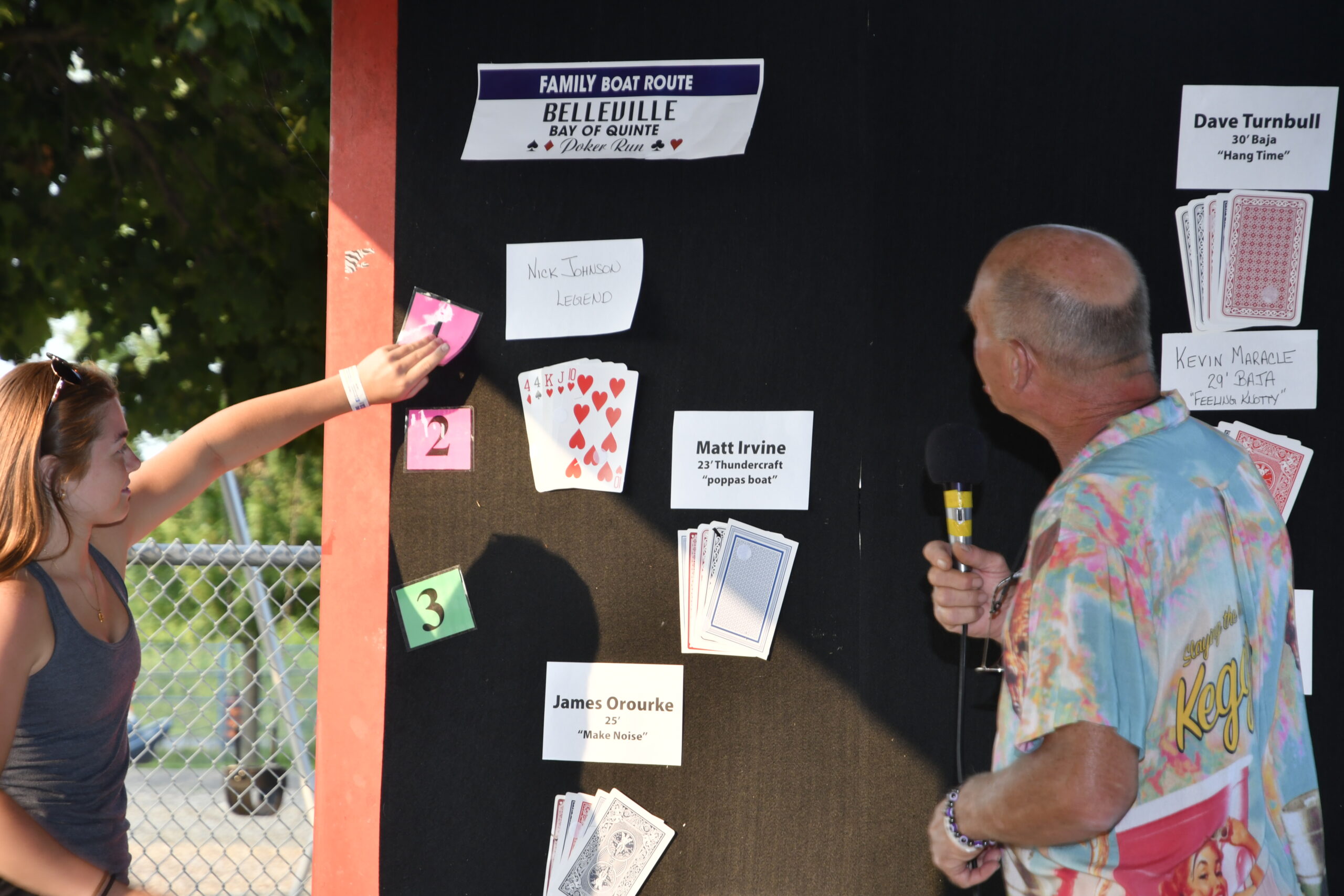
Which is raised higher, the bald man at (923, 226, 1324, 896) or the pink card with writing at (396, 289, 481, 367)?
the pink card with writing at (396, 289, 481, 367)

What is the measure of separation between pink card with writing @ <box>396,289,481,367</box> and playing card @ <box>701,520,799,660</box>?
816 millimetres

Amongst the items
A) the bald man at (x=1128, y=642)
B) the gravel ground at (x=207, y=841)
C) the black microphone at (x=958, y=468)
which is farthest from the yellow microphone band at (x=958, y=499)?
the gravel ground at (x=207, y=841)

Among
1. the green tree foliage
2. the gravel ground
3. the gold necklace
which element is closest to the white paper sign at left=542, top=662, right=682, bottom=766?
the gold necklace

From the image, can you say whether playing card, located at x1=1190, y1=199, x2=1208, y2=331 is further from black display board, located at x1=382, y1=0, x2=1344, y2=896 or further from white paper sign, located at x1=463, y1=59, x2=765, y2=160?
white paper sign, located at x1=463, y1=59, x2=765, y2=160

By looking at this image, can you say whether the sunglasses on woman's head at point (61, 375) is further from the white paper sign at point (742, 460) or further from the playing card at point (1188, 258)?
the playing card at point (1188, 258)

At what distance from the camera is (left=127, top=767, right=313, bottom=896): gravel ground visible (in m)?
4.95

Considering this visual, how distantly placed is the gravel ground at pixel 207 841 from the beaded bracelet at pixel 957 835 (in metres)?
3.65

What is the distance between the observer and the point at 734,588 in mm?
2322

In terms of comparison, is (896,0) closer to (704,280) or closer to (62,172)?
(704,280)

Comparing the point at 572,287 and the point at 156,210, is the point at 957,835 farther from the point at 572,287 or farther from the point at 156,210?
the point at 156,210

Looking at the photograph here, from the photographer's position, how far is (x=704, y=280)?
237 centimetres

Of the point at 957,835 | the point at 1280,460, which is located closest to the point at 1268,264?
the point at 1280,460

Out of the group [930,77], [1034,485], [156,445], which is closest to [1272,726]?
[1034,485]

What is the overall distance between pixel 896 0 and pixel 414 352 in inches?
54.3
